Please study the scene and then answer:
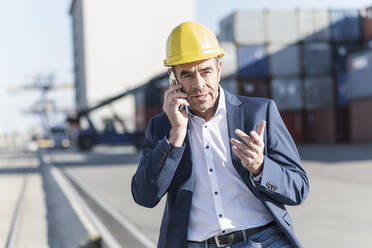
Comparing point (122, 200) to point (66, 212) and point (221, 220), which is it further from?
point (221, 220)

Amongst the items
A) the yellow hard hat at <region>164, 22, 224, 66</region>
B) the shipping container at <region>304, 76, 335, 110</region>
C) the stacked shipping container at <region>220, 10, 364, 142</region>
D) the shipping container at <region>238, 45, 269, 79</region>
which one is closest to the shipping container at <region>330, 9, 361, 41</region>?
the stacked shipping container at <region>220, 10, 364, 142</region>

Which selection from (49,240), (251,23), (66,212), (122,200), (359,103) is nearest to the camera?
(49,240)

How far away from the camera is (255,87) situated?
40.1 meters

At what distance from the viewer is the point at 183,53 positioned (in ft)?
7.07

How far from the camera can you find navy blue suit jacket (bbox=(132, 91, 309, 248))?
2.05 m

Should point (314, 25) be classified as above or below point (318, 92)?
above

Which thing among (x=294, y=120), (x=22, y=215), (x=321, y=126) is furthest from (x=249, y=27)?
(x=22, y=215)

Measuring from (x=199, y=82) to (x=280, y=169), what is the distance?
50 cm

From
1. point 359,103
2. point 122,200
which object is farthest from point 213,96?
point 359,103

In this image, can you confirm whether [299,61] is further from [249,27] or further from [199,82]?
[199,82]

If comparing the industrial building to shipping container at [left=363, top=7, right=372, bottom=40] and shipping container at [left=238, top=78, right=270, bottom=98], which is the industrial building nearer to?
shipping container at [left=238, top=78, right=270, bottom=98]

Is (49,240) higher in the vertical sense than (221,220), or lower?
lower

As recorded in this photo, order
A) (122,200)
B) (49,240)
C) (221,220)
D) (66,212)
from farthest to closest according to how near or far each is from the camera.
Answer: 1. (122,200)
2. (66,212)
3. (49,240)
4. (221,220)

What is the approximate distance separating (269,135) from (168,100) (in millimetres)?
457
